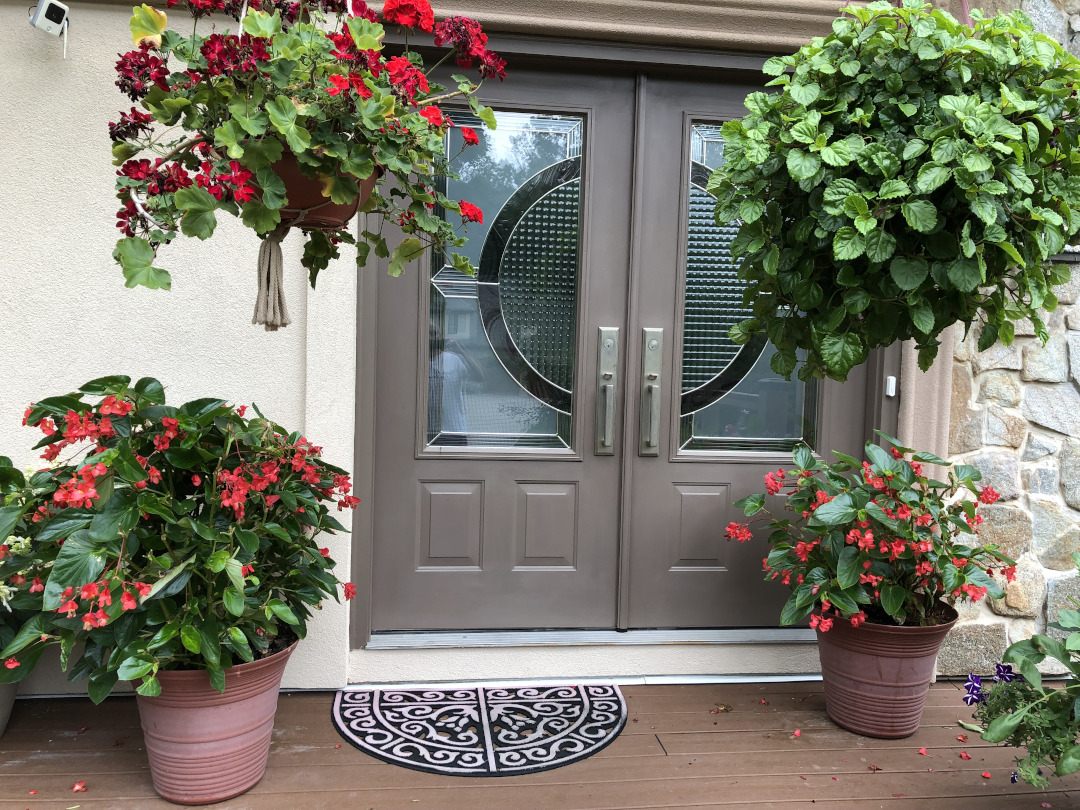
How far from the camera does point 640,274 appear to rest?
2.70 m

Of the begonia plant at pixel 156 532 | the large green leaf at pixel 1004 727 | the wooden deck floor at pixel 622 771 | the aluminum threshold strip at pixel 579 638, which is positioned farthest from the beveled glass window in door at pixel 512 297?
the large green leaf at pixel 1004 727

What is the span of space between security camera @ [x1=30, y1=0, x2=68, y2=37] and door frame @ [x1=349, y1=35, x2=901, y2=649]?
0.99m

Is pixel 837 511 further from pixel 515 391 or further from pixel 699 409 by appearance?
pixel 515 391

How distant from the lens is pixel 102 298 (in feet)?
7.73

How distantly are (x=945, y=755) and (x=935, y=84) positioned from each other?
1.85 m

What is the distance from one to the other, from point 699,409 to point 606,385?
1.20 ft

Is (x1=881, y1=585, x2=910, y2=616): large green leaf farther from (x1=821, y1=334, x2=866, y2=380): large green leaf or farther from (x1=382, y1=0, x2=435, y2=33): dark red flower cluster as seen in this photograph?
(x1=382, y1=0, x2=435, y2=33): dark red flower cluster

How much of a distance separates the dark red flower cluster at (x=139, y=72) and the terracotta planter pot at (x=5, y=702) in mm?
1752

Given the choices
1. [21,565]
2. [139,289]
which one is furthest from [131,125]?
[139,289]

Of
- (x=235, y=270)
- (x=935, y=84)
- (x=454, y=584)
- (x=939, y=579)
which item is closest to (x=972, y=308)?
(x=935, y=84)

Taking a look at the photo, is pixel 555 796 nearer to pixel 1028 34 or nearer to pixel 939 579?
pixel 939 579

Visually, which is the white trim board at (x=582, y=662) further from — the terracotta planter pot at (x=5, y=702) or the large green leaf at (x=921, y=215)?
the large green leaf at (x=921, y=215)

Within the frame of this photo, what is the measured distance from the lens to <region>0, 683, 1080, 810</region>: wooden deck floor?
1.93 m

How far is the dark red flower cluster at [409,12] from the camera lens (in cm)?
129
